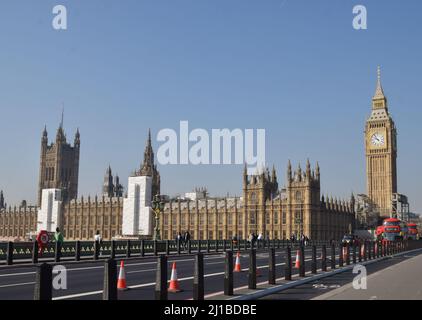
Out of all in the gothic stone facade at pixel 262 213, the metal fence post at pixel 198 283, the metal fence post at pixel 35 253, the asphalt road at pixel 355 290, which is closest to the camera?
the metal fence post at pixel 198 283

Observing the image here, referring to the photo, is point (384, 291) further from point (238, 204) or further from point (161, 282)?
point (238, 204)

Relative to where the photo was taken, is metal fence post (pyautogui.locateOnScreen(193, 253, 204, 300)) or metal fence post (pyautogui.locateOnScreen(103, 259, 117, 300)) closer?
metal fence post (pyautogui.locateOnScreen(103, 259, 117, 300))

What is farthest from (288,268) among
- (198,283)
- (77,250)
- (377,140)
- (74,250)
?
(377,140)

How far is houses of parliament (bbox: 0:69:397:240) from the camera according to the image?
105500mm

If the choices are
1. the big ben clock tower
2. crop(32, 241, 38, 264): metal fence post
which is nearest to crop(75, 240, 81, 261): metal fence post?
crop(32, 241, 38, 264): metal fence post

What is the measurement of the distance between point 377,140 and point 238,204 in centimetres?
7370

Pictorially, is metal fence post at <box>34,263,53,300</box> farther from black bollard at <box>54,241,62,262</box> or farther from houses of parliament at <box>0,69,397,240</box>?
houses of parliament at <box>0,69,397,240</box>

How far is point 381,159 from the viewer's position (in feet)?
545

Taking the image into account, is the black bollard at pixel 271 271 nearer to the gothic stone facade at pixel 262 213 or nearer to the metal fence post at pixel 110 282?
the metal fence post at pixel 110 282

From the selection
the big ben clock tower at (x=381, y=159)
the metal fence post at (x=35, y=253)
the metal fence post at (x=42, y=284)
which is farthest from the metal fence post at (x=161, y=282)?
the big ben clock tower at (x=381, y=159)

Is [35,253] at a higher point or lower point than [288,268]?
lower

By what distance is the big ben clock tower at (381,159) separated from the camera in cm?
16188
